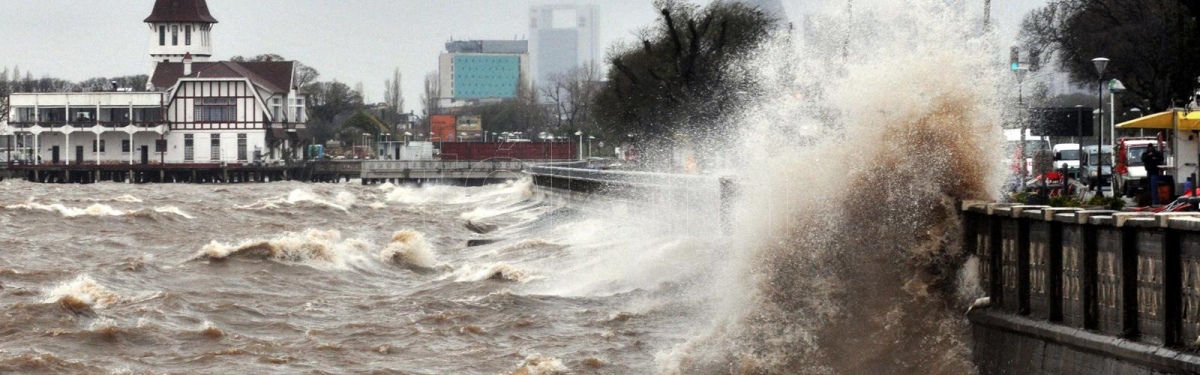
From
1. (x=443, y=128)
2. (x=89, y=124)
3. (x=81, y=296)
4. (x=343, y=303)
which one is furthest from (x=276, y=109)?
(x=81, y=296)

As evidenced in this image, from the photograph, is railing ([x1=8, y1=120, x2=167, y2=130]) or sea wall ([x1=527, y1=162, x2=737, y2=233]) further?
railing ([x1=8, y1=120, x2=167, y2=130])

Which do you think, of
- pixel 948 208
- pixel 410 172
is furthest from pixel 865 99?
pixel 410 172

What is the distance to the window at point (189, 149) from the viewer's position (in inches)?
4542

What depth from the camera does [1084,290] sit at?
1109cm

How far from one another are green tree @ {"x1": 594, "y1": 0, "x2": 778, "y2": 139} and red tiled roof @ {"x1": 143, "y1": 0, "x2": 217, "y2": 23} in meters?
68.5

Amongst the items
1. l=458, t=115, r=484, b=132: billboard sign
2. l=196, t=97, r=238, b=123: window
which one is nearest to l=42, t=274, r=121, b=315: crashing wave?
l=196, t=97, r=238, b=123: window

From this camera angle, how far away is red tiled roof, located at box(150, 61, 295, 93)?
11644 cm

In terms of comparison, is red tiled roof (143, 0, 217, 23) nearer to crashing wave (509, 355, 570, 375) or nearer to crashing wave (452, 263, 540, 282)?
crashing wave (452, 263, 540, 282)

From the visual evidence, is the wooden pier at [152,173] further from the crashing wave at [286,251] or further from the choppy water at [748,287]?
the choppy water at [748,287]

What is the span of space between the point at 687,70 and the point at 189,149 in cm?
6969

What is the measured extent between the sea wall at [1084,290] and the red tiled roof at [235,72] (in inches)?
4209

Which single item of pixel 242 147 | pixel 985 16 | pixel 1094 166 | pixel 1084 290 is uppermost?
pixel 985 16

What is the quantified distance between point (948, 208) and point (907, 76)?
1730 mm

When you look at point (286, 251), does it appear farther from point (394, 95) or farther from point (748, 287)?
point (394, 95)
